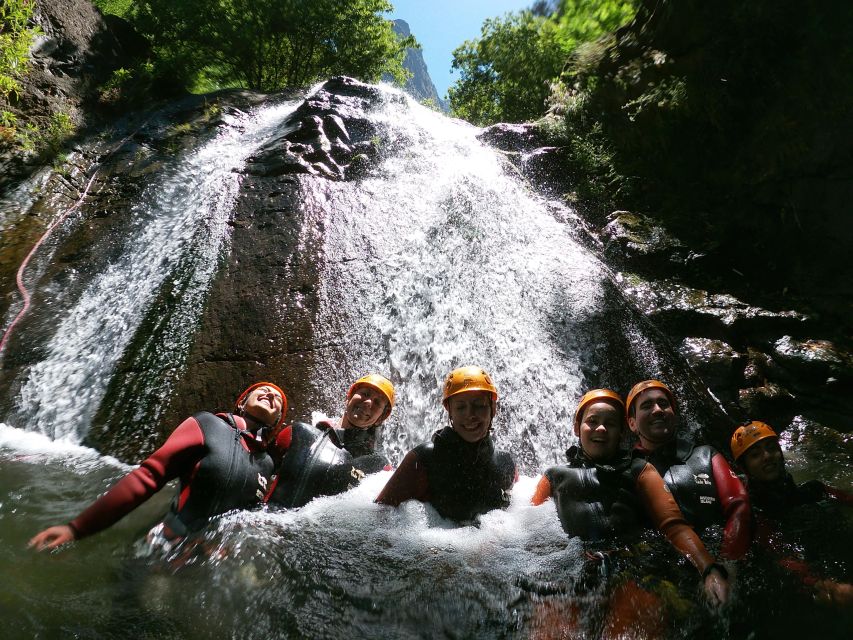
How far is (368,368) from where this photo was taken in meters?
4.85

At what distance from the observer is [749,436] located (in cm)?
332

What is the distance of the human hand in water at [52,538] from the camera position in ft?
7.38

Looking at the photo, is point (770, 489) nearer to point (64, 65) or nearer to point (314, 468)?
point (314, 468)

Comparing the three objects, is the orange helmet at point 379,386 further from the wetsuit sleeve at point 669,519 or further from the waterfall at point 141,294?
the waterfall at point 141,294

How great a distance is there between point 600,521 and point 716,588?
0.71 meters

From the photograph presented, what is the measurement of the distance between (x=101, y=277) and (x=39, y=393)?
1816mm

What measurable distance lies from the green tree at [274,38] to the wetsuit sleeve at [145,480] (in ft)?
40.2

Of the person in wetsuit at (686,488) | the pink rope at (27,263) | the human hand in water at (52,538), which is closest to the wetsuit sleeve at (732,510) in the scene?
the person in wetsuit at (686,488)

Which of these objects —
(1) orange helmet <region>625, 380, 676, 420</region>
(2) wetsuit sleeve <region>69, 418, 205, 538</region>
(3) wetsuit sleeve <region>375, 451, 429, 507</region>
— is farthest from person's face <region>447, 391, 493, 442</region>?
(2) wetsuit sleeve <region>69, 418, 205, 538</region>

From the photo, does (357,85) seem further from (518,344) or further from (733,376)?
(733,376)

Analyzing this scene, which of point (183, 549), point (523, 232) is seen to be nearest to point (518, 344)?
point (523, 232)

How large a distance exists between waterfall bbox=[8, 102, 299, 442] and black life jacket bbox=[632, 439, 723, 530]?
4.32 metres

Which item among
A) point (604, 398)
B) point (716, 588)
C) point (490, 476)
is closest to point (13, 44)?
point (490, 476)

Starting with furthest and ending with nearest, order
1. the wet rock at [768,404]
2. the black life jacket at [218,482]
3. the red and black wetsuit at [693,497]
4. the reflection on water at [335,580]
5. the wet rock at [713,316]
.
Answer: the wet rock at [713,316] < the wet rock at [768,404] < the black life jacket at [218,482] < the red and black wetsuit at [693,497] < the reflection on water at [335,580]
